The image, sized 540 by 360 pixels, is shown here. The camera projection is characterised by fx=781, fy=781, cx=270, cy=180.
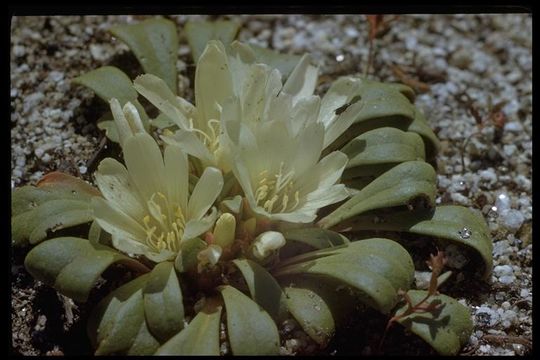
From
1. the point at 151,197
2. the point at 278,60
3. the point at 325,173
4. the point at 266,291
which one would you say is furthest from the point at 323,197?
the point at 278,60

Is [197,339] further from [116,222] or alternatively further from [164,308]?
[116,222]

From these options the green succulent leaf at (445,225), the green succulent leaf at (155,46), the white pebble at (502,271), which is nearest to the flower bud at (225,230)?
the green succulent leaf at (445,225)

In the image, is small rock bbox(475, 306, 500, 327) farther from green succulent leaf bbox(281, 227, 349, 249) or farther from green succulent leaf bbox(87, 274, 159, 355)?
green succulent leaf bbox(87, 274, 159, 355)

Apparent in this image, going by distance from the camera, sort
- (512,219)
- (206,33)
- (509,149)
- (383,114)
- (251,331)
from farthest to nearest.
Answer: (509,149)
(206,33)
(512,219)
(383,114)
(251,331)

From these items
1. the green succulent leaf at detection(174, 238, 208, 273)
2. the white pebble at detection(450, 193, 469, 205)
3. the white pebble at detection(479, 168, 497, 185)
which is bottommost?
the white pebble at detection(450, 193, 469, 205)

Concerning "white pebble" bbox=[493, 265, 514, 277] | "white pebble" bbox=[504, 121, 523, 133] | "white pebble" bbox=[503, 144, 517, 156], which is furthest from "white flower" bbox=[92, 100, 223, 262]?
"white pebble" bbox=[504, 121, 523, 133]
